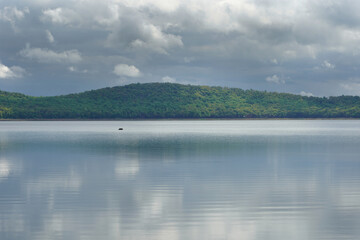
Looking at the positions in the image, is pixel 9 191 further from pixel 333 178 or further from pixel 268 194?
pixel 333 178

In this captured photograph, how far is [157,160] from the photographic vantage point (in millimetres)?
38125

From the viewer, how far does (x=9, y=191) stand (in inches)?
890

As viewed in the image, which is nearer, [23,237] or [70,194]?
[23,237]

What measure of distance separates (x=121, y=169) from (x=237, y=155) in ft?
45.4

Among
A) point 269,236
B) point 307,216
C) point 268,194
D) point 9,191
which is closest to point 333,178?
point 268,194

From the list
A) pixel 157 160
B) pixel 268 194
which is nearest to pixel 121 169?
pixel 157 160

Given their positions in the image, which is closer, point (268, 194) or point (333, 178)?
point (268, 194)

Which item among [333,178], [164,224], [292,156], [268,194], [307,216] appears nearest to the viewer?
[164,224]

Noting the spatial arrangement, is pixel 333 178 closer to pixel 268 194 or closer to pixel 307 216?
pixel 268 194

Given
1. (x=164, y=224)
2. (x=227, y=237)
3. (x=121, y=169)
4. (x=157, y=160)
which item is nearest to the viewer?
(x=227, y=237)

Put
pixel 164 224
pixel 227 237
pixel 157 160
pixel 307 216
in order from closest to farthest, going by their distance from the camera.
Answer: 1. pixel 227 237
2. pixel 164 224
3. pixel 307 216
4. pixel 157 160

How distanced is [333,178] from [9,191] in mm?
17142

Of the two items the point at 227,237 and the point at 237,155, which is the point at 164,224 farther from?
the point at 237,155

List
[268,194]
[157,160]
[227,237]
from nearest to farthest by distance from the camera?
[227,237] < [268,194] < [157,160]
